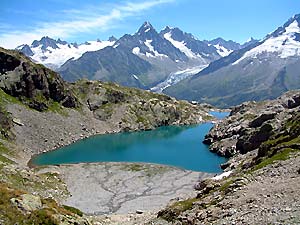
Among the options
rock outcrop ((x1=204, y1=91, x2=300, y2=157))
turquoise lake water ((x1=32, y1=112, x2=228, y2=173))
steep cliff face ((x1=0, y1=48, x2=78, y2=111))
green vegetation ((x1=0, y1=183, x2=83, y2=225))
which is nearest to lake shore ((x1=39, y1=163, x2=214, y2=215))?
turquoise lake water ((x1=32, y1=112, x2=228, y2=173))

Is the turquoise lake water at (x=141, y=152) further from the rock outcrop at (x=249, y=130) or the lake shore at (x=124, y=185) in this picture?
the lake shore at (x=124, y=185)

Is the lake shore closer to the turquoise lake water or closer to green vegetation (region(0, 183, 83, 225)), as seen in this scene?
the turquoise lake water

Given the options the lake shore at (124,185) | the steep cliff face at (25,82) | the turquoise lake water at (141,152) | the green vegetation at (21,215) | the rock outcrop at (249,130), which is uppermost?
the steep cliff face at (25,82)

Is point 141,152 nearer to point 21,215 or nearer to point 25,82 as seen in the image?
point 25,82

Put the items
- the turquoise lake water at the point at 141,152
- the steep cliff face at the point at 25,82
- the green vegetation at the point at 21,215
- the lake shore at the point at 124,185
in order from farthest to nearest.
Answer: the steep cliff face at the point at 25,82
the turquoise lake water at the point at 141,152
the lake shore at the point at 124,185
the green vegetation at the point at 21,215

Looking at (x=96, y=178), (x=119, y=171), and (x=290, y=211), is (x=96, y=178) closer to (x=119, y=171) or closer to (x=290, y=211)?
(x=119, y=171)

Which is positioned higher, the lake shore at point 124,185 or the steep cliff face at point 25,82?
the steep cliff face at point 25,82

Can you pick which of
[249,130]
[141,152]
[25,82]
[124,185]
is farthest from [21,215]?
[25,82]

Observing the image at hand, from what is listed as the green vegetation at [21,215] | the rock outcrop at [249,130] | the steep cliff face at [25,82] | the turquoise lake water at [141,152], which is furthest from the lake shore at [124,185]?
the steep cliff face at [25,82]

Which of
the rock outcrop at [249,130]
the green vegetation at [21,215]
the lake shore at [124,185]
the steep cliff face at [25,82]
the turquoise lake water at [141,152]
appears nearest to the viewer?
the green vegetation at [21,215]

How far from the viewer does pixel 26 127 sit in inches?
6299

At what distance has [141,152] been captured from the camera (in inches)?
6053

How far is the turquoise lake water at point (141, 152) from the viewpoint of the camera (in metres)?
131

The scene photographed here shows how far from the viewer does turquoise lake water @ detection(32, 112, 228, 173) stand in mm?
131000
